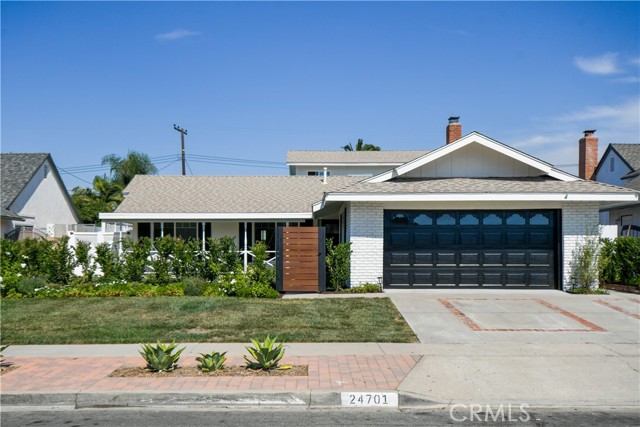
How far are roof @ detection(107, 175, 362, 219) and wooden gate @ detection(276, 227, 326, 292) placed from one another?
563cm

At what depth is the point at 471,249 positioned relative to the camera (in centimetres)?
1641

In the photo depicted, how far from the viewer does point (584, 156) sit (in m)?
27.0

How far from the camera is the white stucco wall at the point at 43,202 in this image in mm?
29897

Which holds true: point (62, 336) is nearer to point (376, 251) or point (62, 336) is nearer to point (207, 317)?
point (207, 317)

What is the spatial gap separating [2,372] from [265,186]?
18.3 metres

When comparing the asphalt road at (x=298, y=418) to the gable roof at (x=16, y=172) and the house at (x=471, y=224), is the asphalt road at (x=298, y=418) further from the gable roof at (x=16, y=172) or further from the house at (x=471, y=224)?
the gable roof at (x=16, y=172)

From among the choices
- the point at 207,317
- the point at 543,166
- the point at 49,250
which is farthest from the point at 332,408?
the point at 49,250

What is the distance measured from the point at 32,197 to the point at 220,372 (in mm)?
26602

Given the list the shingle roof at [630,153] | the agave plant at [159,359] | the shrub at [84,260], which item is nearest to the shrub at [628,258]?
the agave plant at [159,359]

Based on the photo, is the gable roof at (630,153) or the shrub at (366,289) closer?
the shrub at (366,289)

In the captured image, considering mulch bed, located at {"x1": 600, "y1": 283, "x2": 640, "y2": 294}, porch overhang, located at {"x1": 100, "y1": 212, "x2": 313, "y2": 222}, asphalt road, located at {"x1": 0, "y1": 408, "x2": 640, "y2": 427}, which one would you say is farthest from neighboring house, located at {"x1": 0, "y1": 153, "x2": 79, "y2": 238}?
mulch bed, located at {"x1": 600, "y1": 283, "x2": 640, "y2": 294}

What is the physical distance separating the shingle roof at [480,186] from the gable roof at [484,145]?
0.73 ft

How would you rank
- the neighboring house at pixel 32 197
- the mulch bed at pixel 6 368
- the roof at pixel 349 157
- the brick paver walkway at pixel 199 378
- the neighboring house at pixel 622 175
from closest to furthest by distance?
the brick paver walkway at pixel 199 378, the mulch bed at pixel 6 368, the neighboring house at pixel 622 175, the neighboring house at pixel 32 197, the roof at pixel 349 157

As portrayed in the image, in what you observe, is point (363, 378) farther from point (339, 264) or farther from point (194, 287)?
point (194, 287)
